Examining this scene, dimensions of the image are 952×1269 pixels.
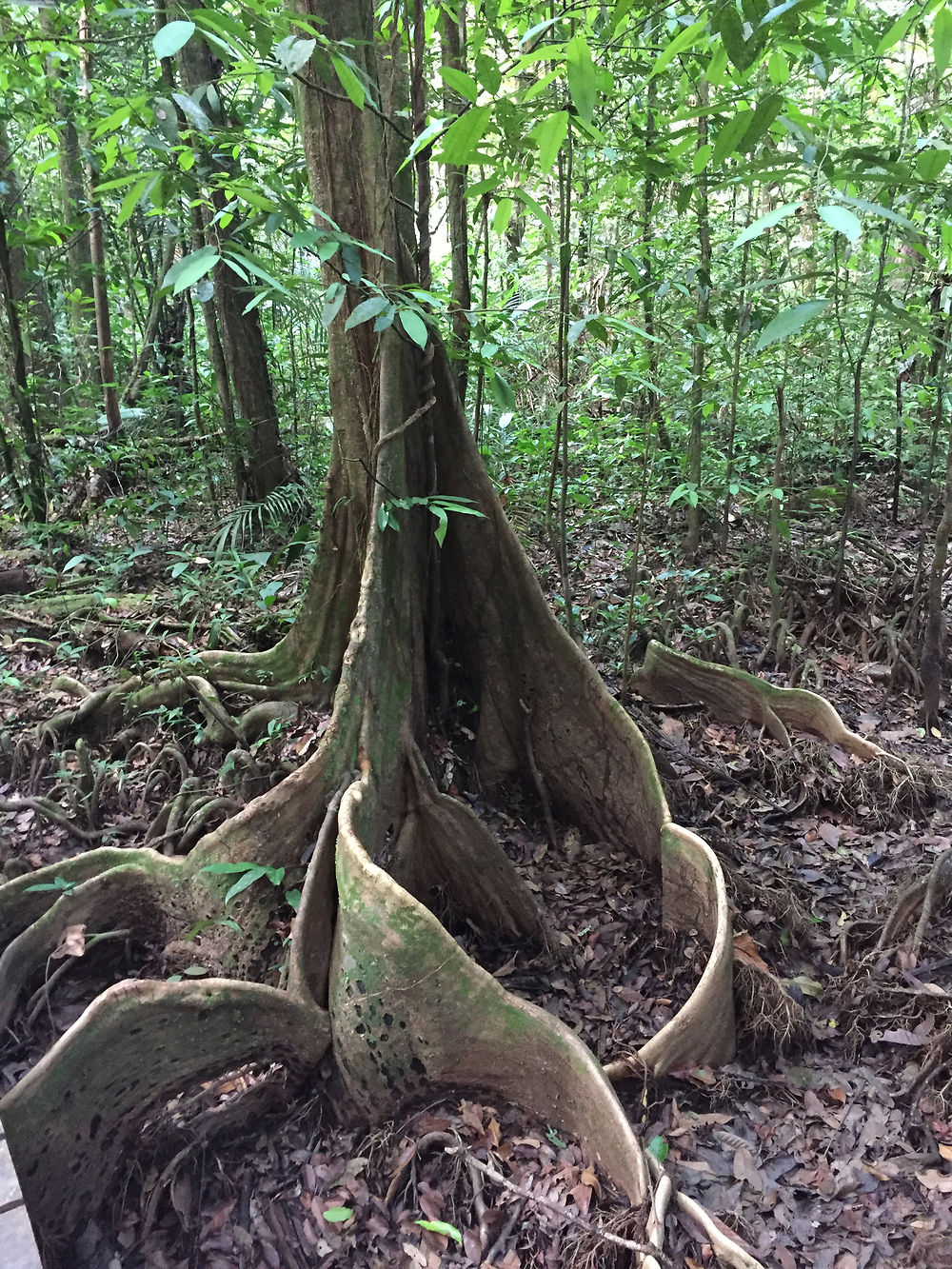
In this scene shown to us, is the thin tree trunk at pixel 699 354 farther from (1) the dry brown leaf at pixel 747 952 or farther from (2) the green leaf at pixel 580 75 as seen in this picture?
(1) the dry brown leaf at pixel 747 952

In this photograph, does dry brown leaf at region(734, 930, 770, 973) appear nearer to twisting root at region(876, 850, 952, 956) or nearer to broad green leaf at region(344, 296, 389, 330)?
twisting root at region(876, 850, 952, 956)

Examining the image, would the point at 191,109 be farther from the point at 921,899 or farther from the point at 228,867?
the point at 921,899

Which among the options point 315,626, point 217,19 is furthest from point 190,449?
point 217,19

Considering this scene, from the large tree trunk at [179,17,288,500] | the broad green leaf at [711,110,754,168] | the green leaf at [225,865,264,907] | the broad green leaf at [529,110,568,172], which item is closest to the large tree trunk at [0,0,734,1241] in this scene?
the green leaf at [225,865,264,907]

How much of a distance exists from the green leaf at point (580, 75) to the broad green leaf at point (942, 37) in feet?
1.98

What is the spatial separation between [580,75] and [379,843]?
2.69 metres

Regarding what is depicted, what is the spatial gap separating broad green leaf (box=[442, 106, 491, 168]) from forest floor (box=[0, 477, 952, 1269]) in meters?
2.71

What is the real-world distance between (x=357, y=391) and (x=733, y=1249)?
11.0 feet

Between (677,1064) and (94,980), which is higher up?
(94,980)

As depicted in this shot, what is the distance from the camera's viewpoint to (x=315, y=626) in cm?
407

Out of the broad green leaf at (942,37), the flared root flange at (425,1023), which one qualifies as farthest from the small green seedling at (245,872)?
the broad green leaf at (942,37)

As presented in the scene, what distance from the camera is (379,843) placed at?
3.25m

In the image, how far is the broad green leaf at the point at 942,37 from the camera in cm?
138

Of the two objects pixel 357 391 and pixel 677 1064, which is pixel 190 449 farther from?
pixel 677 1064
